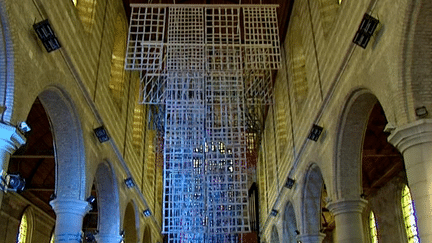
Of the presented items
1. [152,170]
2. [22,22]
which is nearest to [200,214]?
[22,22]

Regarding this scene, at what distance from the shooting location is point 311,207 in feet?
55.7

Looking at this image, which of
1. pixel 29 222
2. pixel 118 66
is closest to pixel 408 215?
pixel 118 66

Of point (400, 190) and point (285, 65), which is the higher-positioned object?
point (285, 65)

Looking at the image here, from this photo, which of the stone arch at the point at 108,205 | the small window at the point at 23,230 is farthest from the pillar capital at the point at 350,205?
the small window at the point at 23,230

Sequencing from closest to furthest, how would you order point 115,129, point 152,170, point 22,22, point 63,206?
point 22,22 → point 63,206 → point 115,129 → point 152,170

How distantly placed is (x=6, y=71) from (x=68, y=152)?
14.5 ft

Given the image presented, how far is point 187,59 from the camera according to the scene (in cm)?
1438

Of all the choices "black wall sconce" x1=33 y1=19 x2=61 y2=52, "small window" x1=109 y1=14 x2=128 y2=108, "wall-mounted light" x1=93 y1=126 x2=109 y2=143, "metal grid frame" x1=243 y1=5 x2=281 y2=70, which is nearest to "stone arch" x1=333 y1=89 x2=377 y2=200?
"metal grid frame" x1=243 y1=5 x2=281 y2=70

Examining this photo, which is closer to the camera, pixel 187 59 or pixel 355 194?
pixel 355 194

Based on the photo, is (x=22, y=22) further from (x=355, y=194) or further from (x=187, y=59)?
(x=355, y=194)

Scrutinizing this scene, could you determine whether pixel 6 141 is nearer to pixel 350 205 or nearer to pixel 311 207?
pixel 350 205

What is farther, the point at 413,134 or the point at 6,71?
the point at 6,71

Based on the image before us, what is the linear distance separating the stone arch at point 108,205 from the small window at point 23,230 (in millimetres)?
5027

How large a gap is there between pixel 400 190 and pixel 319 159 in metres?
6.04
